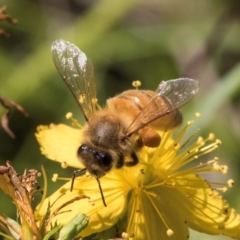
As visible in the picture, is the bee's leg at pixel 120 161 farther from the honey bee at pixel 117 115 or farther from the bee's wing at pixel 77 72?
the bee's wing at pixel 77 72

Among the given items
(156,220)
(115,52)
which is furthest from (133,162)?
(115,52)

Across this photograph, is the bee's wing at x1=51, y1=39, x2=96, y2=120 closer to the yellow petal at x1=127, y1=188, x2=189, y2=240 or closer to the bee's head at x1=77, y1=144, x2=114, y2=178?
the bee's head at x1=77, y1=144, x2=114, y2=178

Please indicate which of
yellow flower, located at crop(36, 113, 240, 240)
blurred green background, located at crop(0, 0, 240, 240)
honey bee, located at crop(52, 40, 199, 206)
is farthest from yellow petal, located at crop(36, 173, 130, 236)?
blurred green background, located at crop(0, 0, 240, 240)

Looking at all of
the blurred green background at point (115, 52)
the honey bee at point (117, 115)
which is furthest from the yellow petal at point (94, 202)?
the blurred green background at point (115, 52)

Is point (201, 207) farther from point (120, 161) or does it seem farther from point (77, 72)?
point (77, 72)

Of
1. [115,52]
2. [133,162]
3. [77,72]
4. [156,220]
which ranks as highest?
[115,52]
